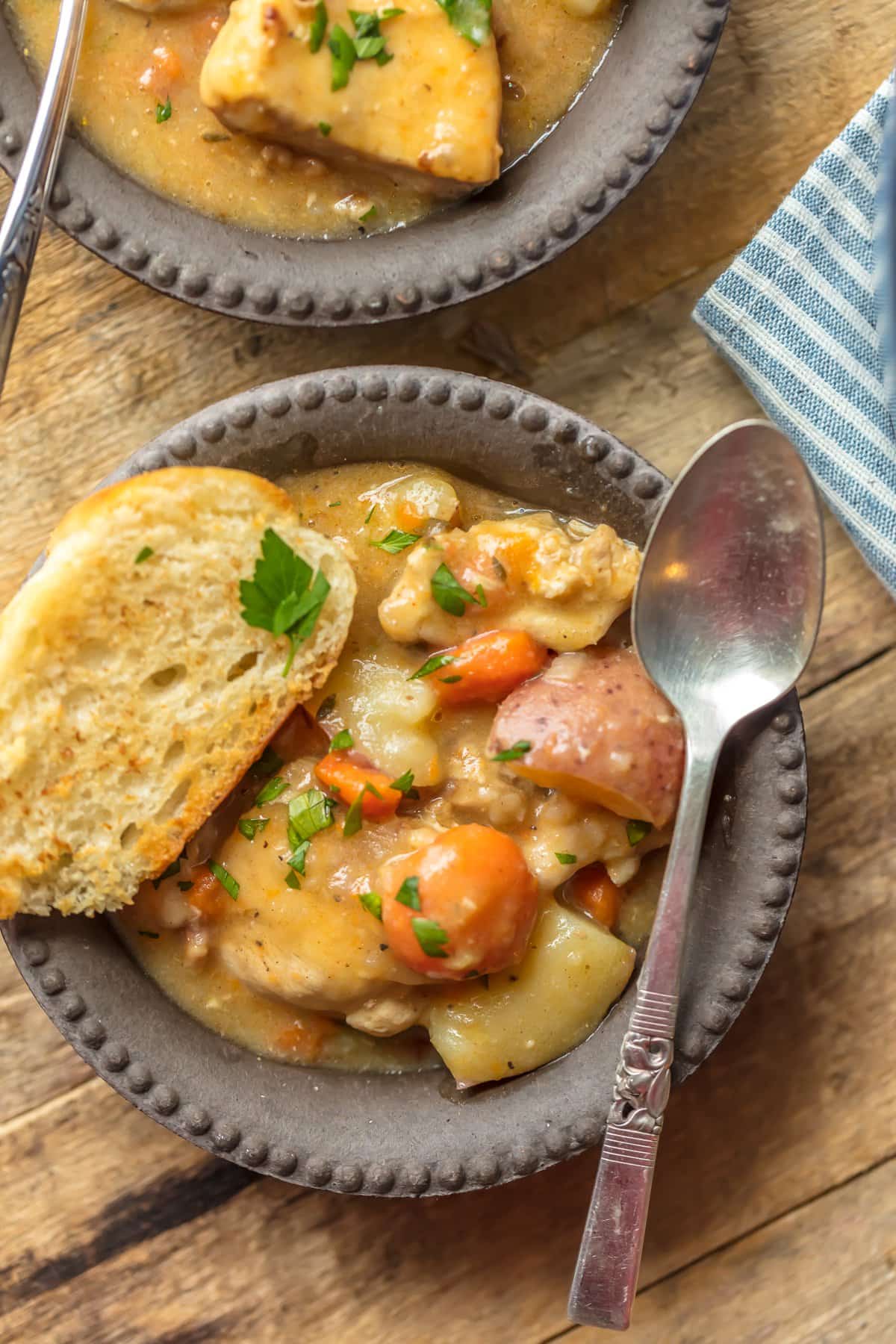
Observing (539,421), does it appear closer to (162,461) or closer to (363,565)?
(363,565)

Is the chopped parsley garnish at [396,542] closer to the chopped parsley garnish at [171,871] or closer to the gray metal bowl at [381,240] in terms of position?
the gray metal bowl at [381,240]

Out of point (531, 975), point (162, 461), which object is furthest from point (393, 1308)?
point (162, 461)

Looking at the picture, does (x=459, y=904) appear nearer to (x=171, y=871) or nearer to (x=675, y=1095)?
(x=171, y=871)

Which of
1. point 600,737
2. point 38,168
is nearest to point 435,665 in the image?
point 600,737

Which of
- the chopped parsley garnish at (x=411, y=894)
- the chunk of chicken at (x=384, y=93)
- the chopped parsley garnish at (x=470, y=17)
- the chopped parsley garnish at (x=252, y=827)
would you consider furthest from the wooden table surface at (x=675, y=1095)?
the chopped parsley garnish at (x=411, y=894)

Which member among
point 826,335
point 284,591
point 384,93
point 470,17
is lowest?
point 284,591

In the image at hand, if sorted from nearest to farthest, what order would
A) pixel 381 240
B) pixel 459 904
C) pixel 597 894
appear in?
pixel 459 904 < pixel 597 894 < pixel 381 240

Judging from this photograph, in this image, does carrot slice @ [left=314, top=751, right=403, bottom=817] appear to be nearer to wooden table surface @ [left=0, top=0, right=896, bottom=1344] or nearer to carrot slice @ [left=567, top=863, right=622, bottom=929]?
carrot slice @ [left=567, top=863, right=622, bottom=929]

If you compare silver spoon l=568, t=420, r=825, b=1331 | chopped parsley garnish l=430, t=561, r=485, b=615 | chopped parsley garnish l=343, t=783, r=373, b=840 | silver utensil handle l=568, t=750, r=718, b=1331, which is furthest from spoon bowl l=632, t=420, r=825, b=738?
chopped parsley garnish l=343, t=783, r=373, b=840
